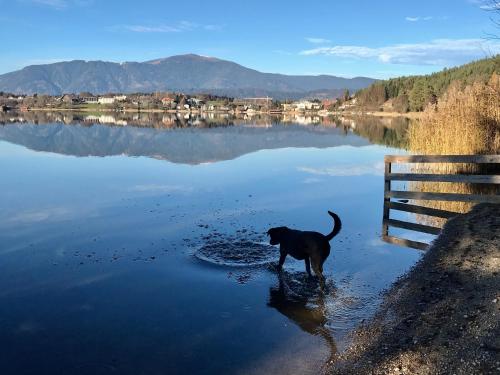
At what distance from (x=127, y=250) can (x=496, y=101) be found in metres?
16.8

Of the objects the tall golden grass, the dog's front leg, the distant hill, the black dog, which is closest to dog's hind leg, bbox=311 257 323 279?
the black dog

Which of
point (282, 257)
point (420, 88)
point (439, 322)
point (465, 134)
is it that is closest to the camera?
point (439, 322)

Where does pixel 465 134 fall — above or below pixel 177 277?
above

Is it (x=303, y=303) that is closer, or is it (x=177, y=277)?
(x=303, y=303)

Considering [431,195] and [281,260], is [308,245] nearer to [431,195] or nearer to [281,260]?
[281,260]

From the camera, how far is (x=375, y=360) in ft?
18.6

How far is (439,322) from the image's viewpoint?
6254 millimetres

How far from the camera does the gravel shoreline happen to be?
5.27 m

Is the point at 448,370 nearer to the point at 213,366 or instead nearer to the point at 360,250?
the point at 213,366

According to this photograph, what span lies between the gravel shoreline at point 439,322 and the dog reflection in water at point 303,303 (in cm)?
60

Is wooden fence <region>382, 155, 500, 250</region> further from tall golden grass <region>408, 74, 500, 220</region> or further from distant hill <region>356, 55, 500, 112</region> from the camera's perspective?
distant hill <region>356, 55, 500, 112</region>

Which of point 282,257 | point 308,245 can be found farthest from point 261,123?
point 308,245

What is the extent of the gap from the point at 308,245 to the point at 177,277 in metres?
2.72

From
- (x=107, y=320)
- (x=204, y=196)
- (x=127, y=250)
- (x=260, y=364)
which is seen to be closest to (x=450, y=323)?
(x=260, y=364)
